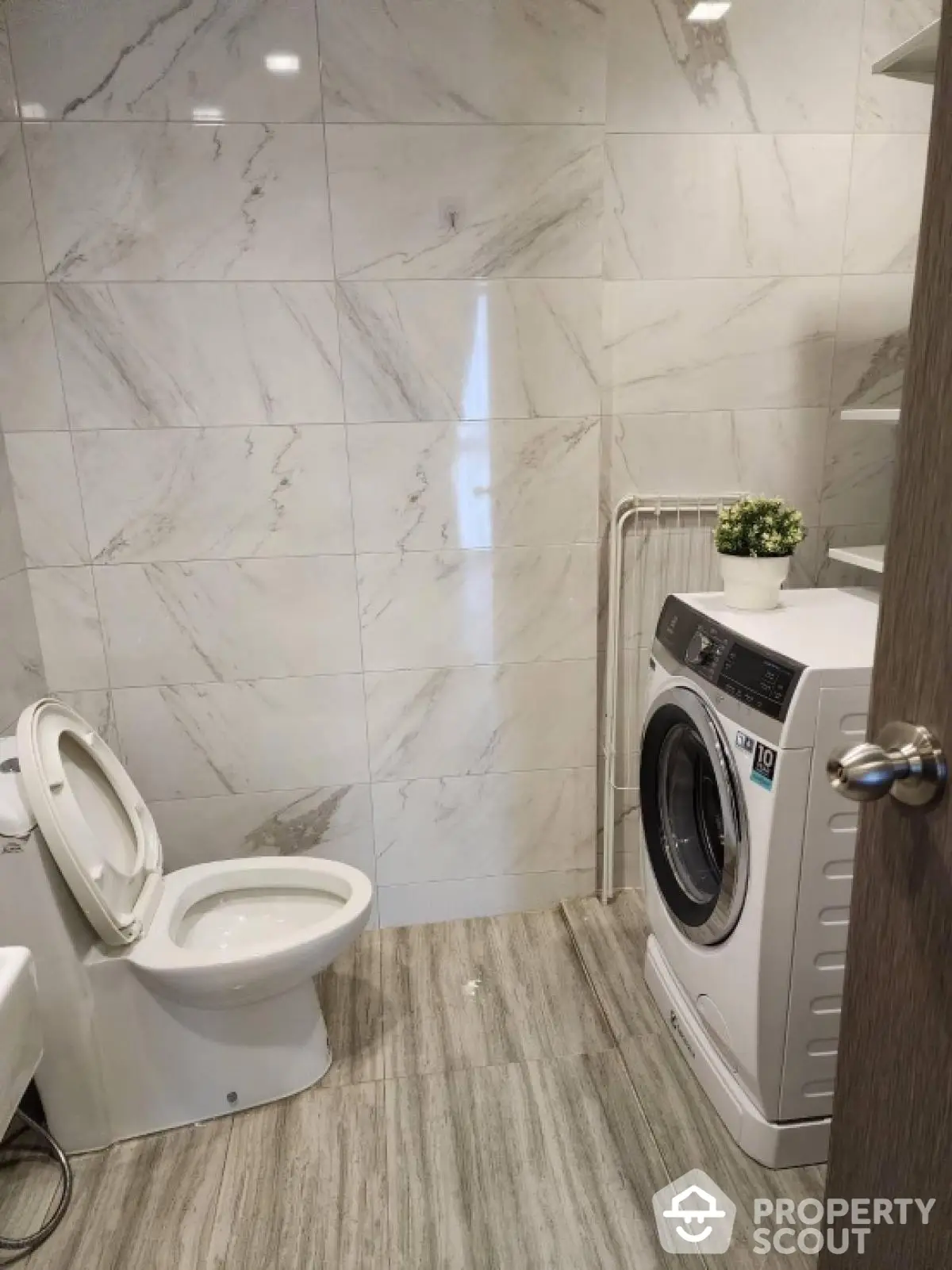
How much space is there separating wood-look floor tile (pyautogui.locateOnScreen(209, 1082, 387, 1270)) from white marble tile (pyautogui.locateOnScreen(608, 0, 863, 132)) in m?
2.22

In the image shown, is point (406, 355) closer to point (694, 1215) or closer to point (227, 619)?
point (227, 619)

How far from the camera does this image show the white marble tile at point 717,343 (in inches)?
76.0

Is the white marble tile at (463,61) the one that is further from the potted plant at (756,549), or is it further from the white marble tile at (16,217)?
the potted plant at (756,549)

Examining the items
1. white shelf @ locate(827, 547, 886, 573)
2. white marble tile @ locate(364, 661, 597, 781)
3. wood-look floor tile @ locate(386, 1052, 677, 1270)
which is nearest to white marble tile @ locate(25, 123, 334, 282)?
white marble tile @ locate(364, 661, 597, 781)

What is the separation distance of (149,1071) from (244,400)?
4.59 feet

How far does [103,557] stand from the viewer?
184 cm

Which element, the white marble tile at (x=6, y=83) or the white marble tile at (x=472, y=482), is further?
the white marble tile at (x=472, y=482)

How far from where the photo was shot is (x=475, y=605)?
199 cm

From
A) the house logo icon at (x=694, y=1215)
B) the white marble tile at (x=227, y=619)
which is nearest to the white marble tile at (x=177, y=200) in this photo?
the white marble tile at (x=227, y=619)

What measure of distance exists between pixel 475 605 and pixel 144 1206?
1.36m

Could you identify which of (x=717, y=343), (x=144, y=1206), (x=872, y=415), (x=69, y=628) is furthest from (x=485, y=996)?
(x=717, y=343)

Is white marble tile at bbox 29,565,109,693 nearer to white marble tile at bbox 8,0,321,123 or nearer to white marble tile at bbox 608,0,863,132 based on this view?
white marble tile at bbox 8,0,321,123

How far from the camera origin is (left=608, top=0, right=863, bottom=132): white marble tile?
179cm

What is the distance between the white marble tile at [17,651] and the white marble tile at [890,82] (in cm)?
220
